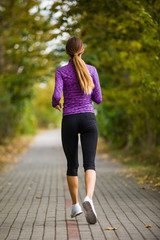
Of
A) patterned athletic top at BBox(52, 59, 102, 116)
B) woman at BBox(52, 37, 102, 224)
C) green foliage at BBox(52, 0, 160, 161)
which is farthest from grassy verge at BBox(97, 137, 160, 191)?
patterned athletic top at BBox(52, 59, 102, 116)

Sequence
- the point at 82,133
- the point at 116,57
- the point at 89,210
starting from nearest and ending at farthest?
the point at 89,210 → the point at 82,133 → the point at 116,57

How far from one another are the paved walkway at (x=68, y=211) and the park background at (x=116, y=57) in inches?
55.4

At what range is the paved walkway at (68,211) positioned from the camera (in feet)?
13.9

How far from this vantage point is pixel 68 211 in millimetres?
5535

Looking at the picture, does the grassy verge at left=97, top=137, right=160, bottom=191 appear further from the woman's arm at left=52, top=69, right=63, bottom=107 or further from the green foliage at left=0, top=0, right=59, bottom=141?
the green foliage at left=0, top=0, right=59, bottom=141

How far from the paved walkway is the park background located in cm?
141

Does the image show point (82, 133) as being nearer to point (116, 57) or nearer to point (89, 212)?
point (89, 212)

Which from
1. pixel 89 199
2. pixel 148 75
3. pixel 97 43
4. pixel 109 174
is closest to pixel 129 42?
A: pixel 97 43

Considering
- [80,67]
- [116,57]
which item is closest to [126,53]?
[116,57]

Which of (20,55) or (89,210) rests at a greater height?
(89,210)

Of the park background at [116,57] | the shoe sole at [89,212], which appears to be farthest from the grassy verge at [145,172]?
the shoe sole at [89,212]

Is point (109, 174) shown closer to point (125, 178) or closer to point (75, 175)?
point (125, 178)

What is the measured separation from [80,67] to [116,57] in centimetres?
868

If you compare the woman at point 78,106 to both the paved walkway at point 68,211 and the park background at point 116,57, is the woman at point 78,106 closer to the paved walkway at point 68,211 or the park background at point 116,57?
the paved walkway at point 68,211
